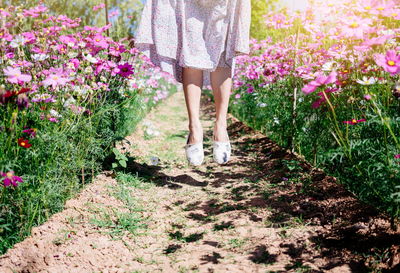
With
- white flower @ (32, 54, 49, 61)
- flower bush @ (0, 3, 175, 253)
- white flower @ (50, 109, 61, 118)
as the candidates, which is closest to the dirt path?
flower bush @ (0, 3, 175, 253)

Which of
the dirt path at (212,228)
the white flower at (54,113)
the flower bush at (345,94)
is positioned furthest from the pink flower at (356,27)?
the white flower at (54,113)

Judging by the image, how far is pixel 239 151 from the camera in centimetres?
325

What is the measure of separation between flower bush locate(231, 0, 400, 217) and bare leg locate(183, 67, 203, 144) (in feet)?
2.16

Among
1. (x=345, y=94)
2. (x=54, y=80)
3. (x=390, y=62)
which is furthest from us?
(x=345, y=94)

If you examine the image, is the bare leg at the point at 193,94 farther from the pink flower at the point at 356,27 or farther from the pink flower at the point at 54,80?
the pink flower at the point at 356,27

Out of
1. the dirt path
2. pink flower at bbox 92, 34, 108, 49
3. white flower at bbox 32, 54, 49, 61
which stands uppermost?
pink flower at bbox 92, 34, 108, 49

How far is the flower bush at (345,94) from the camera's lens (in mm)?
1494

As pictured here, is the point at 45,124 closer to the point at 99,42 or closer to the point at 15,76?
the point at 15,76

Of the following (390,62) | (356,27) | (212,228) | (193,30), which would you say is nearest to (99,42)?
(193,30)

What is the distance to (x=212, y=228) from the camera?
6.04 feet

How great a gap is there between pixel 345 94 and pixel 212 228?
101cm

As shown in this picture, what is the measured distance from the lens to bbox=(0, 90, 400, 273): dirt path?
4.86 ft

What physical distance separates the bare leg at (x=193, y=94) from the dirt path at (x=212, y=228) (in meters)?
0.38

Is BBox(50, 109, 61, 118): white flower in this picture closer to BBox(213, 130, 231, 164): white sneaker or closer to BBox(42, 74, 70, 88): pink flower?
BBox(42, 74, 70, 88): pink flower
